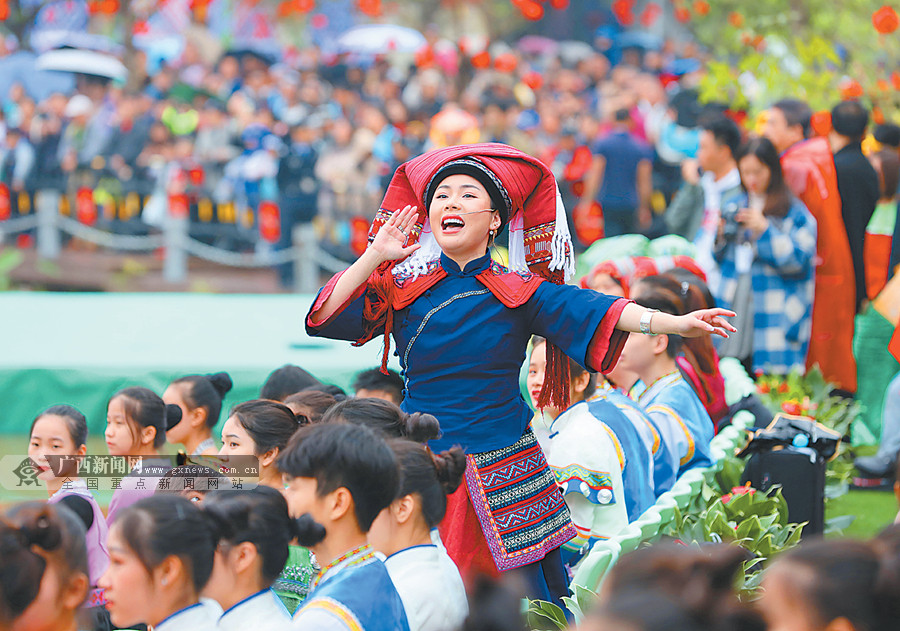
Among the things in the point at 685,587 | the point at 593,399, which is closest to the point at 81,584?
the point at 685,587

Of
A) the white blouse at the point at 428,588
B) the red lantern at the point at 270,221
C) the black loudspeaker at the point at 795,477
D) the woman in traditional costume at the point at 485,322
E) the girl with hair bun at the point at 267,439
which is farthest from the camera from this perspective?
the red lantern at the point at 270,221

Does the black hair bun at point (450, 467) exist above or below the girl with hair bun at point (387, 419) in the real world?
below

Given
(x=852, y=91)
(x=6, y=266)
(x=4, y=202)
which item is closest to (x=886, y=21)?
(x=852, y=91)

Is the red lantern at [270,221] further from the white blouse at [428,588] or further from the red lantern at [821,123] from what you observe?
the white blouse at [428,588]

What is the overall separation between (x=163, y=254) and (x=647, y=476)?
33.3 feet

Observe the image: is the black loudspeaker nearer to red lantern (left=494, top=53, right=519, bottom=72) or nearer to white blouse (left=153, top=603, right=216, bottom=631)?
white blouse (left=153, top=603, right=216, bottom=631)

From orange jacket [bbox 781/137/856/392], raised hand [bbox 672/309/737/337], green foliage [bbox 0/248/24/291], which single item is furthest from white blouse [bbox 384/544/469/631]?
green foliage [bbox 0/248/24/291]

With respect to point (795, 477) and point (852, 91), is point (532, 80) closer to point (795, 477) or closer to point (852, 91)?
point (852, 91)

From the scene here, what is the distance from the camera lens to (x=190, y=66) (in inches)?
625

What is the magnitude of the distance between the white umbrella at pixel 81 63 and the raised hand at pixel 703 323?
12416mm

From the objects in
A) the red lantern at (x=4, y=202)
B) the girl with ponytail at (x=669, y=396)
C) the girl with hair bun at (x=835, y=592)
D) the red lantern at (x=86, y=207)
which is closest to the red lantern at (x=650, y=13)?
the red lantern at (x=86, y=207)

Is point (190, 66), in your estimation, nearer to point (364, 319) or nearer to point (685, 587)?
point (364, 319)

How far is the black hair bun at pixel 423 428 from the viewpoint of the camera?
2795 mm

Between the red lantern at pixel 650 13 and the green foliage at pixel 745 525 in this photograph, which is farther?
the red lantern at pixel 650 13
